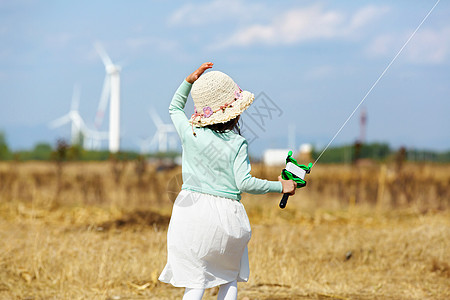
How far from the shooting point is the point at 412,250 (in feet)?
20.0

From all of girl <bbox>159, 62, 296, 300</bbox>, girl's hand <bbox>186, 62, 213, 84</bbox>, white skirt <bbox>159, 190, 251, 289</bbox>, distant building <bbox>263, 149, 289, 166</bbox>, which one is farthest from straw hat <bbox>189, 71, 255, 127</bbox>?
distant building <bbox>263, 149, 289, 166</bbox>

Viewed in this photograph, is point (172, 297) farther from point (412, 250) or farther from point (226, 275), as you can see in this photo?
point (412, 250)

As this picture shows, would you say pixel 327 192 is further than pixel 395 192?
Yes

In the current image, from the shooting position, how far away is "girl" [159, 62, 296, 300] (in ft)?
9.64

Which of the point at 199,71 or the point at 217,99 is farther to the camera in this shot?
the point at 199,71

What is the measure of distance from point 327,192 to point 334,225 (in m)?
3.56

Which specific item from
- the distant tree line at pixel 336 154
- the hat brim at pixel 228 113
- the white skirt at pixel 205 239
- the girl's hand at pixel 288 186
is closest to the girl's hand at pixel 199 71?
the hat brim at pixel 228 113

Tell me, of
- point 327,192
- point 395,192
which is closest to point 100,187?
point 327,192

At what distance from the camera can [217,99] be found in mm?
2979

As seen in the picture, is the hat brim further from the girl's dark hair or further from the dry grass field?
the dry grass field

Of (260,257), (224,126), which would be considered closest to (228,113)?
(224,126)

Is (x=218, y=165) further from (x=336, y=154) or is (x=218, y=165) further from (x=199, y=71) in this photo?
(x=336, y=154)

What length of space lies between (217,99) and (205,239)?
28.8 inches

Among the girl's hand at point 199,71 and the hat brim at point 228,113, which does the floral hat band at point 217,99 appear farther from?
the girl's hand at point 199,71
